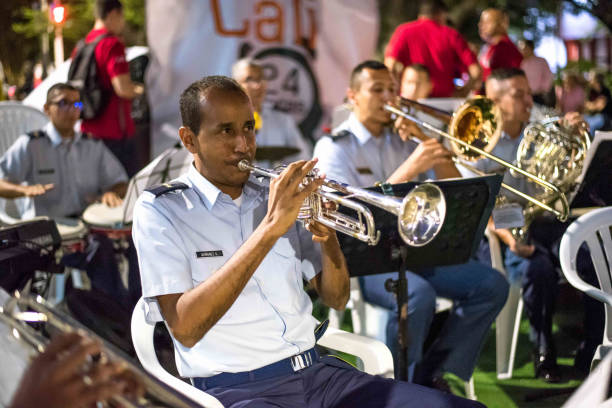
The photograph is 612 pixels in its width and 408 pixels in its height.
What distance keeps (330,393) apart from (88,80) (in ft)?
14.2

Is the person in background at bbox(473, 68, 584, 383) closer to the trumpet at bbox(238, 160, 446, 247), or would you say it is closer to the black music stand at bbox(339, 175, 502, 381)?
→ the black music stand at bbox(339, 175, 502, 381)

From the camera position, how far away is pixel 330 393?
2523mm

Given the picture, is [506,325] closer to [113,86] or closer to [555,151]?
[555,151]

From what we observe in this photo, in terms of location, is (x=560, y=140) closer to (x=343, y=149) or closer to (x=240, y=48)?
(x=343, y=149)

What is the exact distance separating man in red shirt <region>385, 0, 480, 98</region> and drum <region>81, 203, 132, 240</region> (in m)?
3.09

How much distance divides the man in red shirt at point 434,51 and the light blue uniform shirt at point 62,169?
2.73 metres

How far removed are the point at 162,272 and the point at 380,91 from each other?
2.44m

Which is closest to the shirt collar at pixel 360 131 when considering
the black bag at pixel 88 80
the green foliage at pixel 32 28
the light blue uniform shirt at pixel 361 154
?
the light blue uniform shirt at pixel 361 154

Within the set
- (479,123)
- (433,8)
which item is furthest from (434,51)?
(479,123)

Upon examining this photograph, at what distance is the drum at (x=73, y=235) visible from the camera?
4.68m

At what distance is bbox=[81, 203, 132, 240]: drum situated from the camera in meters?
4.58

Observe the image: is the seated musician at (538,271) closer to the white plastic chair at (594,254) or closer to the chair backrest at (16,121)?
the white plastic chair at (594,254)

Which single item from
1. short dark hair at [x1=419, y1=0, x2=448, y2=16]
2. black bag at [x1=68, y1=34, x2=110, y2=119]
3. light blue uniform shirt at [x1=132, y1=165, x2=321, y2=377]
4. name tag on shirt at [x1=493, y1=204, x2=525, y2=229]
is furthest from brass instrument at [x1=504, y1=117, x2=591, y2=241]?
black bag at [x1=68, y1=34, x2=110, y2=119]

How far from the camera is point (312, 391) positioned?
8.30ft
